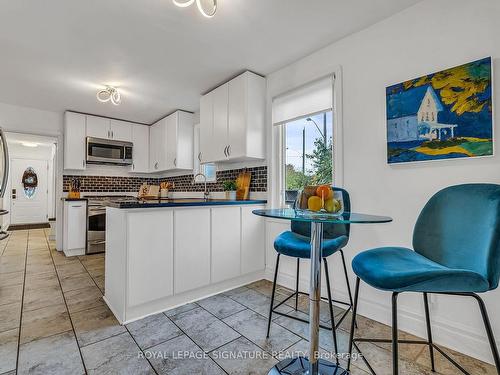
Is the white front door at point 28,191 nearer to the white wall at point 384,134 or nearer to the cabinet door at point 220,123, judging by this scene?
the cabinet door at point 220,123

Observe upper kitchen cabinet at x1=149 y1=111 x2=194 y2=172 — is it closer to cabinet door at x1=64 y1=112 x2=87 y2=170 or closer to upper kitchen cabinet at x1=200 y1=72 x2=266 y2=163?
upper kitchen cabinet at x1=200 y1=72 x2=266 y2=163

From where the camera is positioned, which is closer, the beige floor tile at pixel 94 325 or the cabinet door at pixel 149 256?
the beige floor tile at pixel 94 325

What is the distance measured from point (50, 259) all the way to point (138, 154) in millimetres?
2148

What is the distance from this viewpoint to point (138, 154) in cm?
480

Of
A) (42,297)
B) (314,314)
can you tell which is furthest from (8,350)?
(314,314)

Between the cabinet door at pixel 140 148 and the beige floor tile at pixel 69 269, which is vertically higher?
the cabinet door at pixel 140 148

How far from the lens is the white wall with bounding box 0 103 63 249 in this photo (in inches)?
150

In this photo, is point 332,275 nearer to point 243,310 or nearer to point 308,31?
point 243,310

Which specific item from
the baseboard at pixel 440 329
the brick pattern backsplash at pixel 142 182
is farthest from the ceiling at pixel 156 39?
the baseboard at pixel 440 329

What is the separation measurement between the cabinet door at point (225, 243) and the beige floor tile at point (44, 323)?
3.91ft

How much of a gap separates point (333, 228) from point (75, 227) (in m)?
3.93

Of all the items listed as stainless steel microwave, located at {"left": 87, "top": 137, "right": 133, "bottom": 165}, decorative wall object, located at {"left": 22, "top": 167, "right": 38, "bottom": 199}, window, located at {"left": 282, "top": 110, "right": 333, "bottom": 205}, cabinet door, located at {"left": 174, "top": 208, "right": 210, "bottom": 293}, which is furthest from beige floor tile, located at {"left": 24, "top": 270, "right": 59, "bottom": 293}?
decorative wall object, located at {"left": 22, "top": 167, "right": 38, "bottom": 199}

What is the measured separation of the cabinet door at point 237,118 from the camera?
275 centimetres

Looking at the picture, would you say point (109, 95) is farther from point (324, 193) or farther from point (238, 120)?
point (324, 193)
